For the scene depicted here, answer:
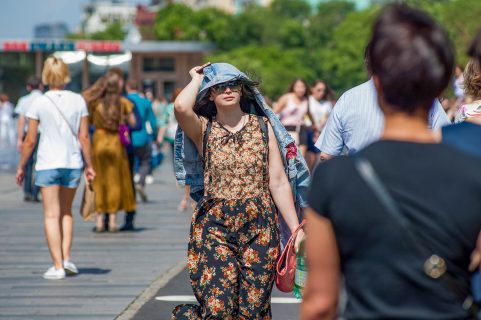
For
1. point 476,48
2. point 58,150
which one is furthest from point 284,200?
point 58,150

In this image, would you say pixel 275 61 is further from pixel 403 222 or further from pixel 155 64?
pixel 403 222

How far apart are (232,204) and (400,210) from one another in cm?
326

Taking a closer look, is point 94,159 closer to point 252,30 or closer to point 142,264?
point 142,264

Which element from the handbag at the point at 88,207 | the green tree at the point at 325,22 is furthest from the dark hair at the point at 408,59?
the green tree at the point at 325,22

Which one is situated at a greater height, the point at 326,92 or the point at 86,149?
the point at 86,149

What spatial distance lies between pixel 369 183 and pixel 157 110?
33.5 metres

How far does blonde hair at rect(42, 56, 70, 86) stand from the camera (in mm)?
9852

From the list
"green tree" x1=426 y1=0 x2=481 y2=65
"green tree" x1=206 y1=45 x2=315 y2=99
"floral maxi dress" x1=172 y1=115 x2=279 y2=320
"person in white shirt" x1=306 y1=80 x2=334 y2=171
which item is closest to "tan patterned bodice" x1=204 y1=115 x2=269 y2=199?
"floral maxi dress" x1=172 y1=115 x2=279 y2=320

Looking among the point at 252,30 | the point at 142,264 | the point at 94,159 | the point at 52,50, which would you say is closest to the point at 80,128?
the point at 142,264

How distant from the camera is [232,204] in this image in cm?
622

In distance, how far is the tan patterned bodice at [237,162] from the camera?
20.5ft

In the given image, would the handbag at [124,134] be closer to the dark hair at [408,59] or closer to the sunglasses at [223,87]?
the sunglasses at [223,87]

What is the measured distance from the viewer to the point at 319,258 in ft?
10.1

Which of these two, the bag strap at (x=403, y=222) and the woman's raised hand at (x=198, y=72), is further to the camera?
the woman's raised hand at (x=198, y=72)
